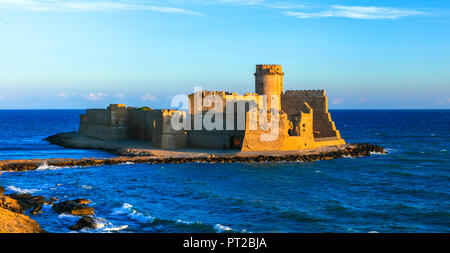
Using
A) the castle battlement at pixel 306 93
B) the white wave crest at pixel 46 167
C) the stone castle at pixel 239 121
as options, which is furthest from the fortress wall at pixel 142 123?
the castle battlement at pixel 306 93

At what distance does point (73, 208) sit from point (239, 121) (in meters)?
19.1

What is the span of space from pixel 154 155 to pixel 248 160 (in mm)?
7227

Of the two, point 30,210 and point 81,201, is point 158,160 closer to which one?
point 81,201

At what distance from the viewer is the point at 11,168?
99.1 ft

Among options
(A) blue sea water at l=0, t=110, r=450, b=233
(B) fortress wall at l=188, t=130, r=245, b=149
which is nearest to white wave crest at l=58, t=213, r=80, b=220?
(A) blue sea water at l=0, t=110, r=450, b=233

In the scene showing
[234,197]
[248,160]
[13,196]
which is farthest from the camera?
[248,160]

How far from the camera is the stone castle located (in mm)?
35719

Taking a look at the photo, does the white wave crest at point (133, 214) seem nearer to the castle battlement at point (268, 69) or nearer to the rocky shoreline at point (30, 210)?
the rocky shoreline at point (30, 210)

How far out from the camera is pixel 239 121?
35.7 meters

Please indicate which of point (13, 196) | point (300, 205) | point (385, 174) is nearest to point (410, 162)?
point (385, 174)

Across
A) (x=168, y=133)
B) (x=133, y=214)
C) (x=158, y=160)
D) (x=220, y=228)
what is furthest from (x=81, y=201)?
(x=168, y=133)

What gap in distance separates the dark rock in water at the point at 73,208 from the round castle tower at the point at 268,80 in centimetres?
2663
